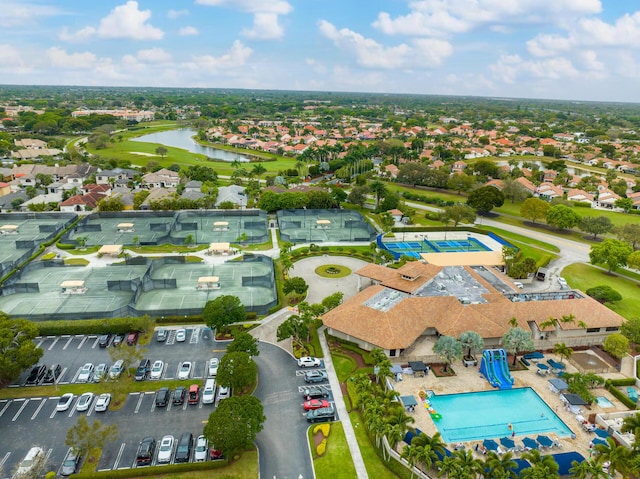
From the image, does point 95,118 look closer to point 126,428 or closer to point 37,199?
point 37,199

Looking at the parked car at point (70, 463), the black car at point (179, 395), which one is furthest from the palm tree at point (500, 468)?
the parked car at point (70, 463)

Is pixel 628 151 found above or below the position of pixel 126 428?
above

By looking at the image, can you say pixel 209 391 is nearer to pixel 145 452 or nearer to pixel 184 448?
pixel 184 448

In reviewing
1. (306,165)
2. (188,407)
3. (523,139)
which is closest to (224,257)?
(188,407)

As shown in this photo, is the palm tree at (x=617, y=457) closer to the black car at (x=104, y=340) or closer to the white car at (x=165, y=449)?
the white car at (x=165, y=449)

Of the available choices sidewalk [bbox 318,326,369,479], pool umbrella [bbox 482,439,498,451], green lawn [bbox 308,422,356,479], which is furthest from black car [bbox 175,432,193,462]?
pool umbrella [bbox 482,439,498,451]

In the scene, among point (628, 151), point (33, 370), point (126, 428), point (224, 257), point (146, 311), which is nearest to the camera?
point (126, 428)

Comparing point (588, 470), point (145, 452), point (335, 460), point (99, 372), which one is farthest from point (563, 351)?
point (99, 372)
